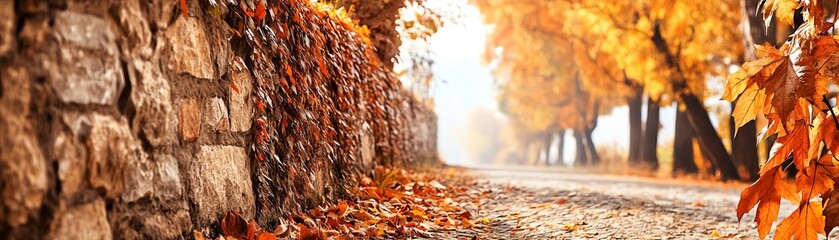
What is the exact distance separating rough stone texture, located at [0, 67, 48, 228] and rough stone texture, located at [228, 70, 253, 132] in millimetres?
1303

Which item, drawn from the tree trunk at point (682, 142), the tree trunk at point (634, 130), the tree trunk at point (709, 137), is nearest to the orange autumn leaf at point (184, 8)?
the tree trunk at point (709, 137)

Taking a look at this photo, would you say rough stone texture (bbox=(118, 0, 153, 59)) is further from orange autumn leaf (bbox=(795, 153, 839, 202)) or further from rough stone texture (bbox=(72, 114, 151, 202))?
orange autumn leaf (bbox=(795, 153, 839, 202))

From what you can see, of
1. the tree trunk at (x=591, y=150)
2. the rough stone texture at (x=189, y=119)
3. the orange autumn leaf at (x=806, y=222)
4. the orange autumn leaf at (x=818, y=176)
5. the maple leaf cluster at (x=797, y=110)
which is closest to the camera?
the maple leaf cluster at (x=797, y=110)

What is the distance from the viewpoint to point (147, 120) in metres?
2.56

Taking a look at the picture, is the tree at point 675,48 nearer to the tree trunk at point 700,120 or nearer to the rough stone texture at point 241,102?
the tree trunk at point 700,120

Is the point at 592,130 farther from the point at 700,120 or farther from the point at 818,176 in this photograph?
the point at 818,176

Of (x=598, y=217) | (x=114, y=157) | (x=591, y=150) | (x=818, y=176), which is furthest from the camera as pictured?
(x=591, y=150)

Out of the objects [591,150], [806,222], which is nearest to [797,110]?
[806,222]

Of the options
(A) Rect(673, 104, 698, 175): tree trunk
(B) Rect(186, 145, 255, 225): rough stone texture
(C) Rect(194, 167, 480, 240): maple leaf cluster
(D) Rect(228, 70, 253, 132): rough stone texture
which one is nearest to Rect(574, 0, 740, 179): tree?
(A) Rect(673, 104, 698, 175): tree trunk

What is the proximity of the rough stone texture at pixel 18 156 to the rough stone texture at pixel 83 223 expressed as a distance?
109mm

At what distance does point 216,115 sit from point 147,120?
0.67 metres

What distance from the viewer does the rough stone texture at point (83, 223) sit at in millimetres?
2132

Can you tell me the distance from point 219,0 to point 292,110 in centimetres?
105

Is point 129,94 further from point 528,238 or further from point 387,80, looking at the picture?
point 387,80
